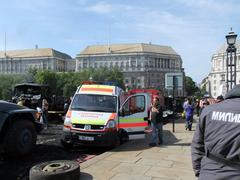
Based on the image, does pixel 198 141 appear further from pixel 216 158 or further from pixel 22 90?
pixel 22 90

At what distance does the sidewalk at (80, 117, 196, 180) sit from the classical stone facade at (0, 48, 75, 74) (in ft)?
549

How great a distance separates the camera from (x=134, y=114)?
1217cm

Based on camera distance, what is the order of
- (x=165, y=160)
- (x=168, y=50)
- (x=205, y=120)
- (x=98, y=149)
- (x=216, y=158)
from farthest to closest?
1. (x=168, y=50)
2. (x=98, y=149)
3. (x=165, y=160)
4. (x=205, y=120)
5. (x=216, y=158)

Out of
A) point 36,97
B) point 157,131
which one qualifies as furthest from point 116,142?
point 36,97

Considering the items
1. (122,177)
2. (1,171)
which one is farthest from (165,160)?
(1,171)

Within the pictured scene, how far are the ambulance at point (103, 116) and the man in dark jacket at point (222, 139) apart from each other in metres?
8.05

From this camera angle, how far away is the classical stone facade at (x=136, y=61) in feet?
524

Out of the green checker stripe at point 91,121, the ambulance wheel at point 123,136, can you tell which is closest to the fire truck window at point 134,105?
the ambulance wheel at point 123,136

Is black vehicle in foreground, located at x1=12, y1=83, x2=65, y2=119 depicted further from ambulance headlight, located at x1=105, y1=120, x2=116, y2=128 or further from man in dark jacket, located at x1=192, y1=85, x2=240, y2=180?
man in dark jacket, located at x1=192, y1=85, x2=240, y2=180

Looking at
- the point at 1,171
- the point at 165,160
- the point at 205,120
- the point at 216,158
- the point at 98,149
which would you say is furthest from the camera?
the point at 98,149

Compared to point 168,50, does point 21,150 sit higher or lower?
lower

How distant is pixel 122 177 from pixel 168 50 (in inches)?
6830

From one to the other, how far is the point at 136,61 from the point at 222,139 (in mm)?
161688

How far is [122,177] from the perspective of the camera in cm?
708
